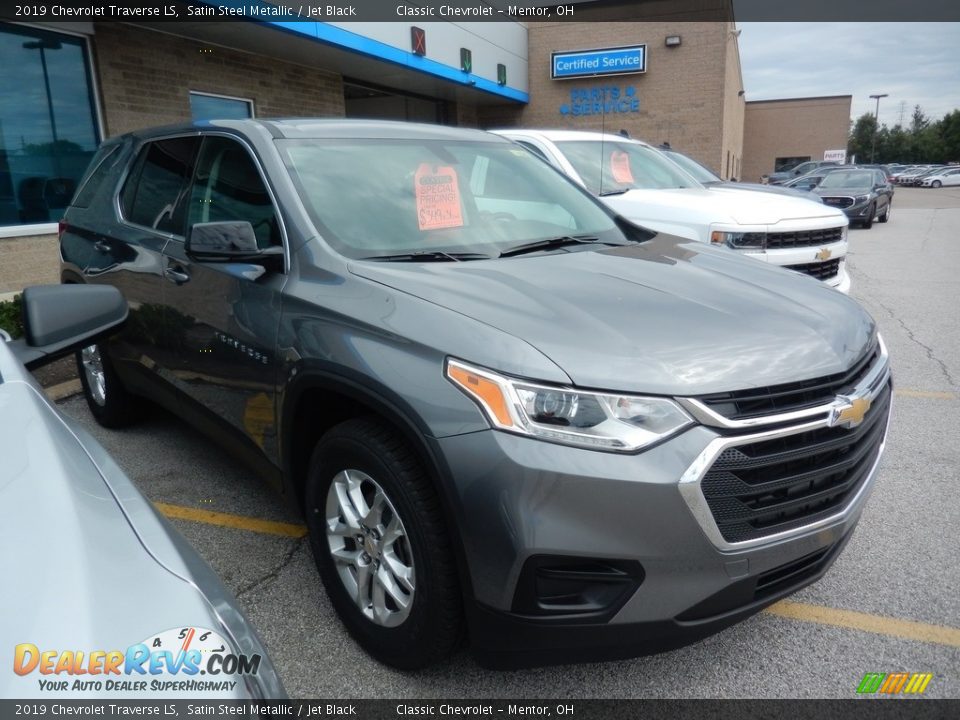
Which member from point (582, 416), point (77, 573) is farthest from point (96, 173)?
point (77, 573)

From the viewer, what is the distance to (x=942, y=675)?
2375 mm

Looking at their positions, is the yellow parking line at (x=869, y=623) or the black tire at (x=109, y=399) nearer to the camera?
the yellow parking line at (x=869, y=623)

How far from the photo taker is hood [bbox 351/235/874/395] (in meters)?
1.98

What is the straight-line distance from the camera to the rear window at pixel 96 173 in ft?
14.4

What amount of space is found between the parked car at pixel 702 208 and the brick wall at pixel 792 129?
157ft

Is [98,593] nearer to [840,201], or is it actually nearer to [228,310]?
[228,310]

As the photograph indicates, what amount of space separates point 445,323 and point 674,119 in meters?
21.5

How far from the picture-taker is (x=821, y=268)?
6.16 metres

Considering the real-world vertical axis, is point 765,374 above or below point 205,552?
above

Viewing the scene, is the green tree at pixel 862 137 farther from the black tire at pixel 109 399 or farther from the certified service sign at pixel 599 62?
the black tire at pixel 109 399

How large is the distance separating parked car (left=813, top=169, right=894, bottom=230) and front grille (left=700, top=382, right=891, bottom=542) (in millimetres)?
18934

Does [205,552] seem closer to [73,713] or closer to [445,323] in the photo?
[445,323]

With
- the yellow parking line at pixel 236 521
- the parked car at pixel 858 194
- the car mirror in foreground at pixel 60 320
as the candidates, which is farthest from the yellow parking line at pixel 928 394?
the parked car at pixel 858 194

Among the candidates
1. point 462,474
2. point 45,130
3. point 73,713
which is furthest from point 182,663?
point 45,130
